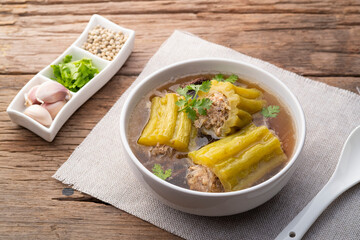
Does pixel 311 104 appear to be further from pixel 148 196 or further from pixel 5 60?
pixel 5 60

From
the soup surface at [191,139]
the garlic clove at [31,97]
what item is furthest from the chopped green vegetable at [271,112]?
the garlic clove at [31,97]

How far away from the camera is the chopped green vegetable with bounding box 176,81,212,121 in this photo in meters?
1.73

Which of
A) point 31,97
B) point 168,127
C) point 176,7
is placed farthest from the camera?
point 176,7

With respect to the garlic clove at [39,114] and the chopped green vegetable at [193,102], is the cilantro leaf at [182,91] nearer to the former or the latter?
the chopped green vegetable at [193,102]

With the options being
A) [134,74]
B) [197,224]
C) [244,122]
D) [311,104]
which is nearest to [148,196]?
[197,224]

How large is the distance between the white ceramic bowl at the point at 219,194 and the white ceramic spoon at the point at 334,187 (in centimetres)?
15

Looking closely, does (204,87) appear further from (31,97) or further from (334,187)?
(31,97)

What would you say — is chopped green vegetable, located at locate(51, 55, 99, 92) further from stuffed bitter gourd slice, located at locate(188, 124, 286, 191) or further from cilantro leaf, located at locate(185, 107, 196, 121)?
stuffed bitter gourd slice, located at locate(188, 124, 286, 191)

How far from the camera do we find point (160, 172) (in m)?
1.65

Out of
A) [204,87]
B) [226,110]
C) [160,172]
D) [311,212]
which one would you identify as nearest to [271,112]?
[226,110]

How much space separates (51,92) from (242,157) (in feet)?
3.51

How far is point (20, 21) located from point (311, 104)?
190 centimetres

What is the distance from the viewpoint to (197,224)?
1753 millimetres

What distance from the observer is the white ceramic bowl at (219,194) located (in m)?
1.51
